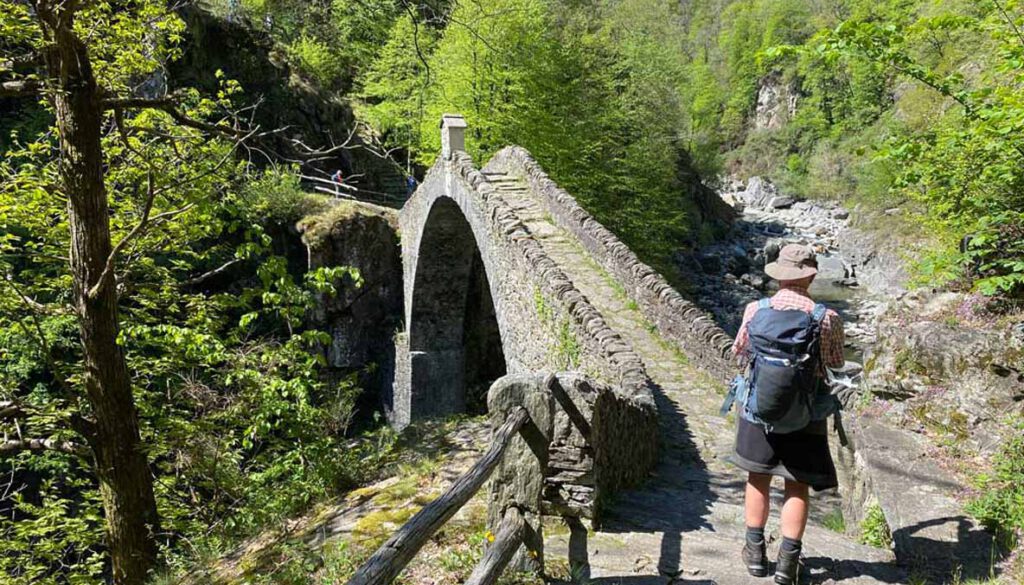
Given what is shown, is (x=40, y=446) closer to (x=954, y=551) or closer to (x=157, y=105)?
(x=157, y=105)

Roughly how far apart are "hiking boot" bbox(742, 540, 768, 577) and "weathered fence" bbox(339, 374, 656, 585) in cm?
82

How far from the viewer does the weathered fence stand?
227 centimetres

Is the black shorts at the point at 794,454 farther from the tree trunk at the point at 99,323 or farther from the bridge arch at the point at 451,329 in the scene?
the bridge arch at the point at 451,329

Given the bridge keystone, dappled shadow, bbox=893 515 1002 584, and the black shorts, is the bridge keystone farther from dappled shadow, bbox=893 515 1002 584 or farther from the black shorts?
dappled shadow, bbox=893 515 1002 584

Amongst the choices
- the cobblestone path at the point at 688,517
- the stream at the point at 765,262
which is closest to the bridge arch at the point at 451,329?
the stream at the point at 765,262

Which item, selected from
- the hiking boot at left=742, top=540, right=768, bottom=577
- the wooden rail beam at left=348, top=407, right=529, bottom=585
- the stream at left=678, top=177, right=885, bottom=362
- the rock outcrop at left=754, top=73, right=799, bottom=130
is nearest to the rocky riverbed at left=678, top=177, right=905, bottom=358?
the stream at left=678, top=177, right=885, bottom=362

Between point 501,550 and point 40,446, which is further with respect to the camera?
point 40,446

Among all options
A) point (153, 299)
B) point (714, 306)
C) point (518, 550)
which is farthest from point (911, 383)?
point (714, 306)

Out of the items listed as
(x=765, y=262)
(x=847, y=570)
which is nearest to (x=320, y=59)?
(x=765, y=262)

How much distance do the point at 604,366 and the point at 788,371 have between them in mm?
3349

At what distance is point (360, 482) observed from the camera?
6.30 m

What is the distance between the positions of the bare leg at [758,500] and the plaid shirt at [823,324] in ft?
2.08

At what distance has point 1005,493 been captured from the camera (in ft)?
10.8

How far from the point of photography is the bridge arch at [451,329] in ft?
55.9
